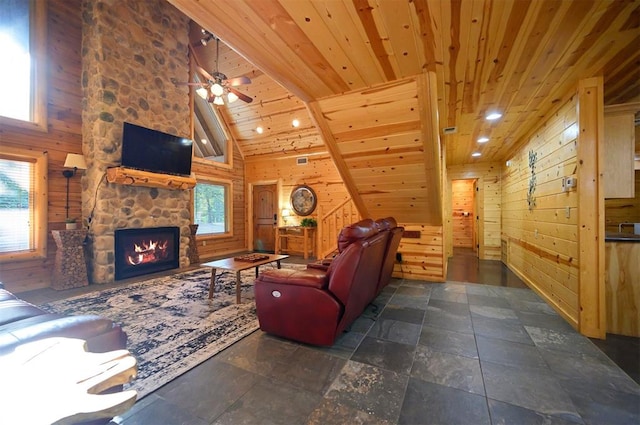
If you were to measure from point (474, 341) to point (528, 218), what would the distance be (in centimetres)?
278

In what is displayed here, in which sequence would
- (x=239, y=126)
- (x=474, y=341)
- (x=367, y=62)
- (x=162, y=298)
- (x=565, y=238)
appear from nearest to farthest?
1. (x=367, y=62)
2. (x=474, y=341)
3. (x=565, y=238)
4. (x=162, y=298)
5. (x=239, y=126)

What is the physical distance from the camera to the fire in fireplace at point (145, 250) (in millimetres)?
4263

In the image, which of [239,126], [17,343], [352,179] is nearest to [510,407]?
[17,343]

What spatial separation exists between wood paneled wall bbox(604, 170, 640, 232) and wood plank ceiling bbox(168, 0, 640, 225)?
2.61 metres

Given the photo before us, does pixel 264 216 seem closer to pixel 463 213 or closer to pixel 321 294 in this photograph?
pixel 321 294

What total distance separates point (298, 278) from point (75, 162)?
13.7 ft

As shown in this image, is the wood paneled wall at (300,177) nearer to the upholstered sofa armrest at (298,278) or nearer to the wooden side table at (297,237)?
the wooden side table at (297,237)

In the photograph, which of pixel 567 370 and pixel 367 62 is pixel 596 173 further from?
pixel 367 62

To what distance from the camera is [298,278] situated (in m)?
2.17

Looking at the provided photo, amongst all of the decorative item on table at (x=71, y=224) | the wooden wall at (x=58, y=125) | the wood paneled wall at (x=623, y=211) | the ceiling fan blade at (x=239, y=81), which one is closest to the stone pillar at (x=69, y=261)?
the decorative item on table at (x=71, y=224)

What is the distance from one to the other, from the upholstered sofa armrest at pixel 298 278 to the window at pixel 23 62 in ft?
14.3

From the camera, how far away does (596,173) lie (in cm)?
235

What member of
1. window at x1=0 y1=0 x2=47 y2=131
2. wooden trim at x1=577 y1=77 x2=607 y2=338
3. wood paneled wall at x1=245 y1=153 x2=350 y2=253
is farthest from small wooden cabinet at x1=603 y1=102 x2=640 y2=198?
window at x1=0 y1=0 x2=47 y2=131

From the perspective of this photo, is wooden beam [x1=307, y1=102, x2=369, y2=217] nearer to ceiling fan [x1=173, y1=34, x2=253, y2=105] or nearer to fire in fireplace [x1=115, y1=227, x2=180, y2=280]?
ceiling fan [x1=173, y1=34, x2=253, y2=105]
